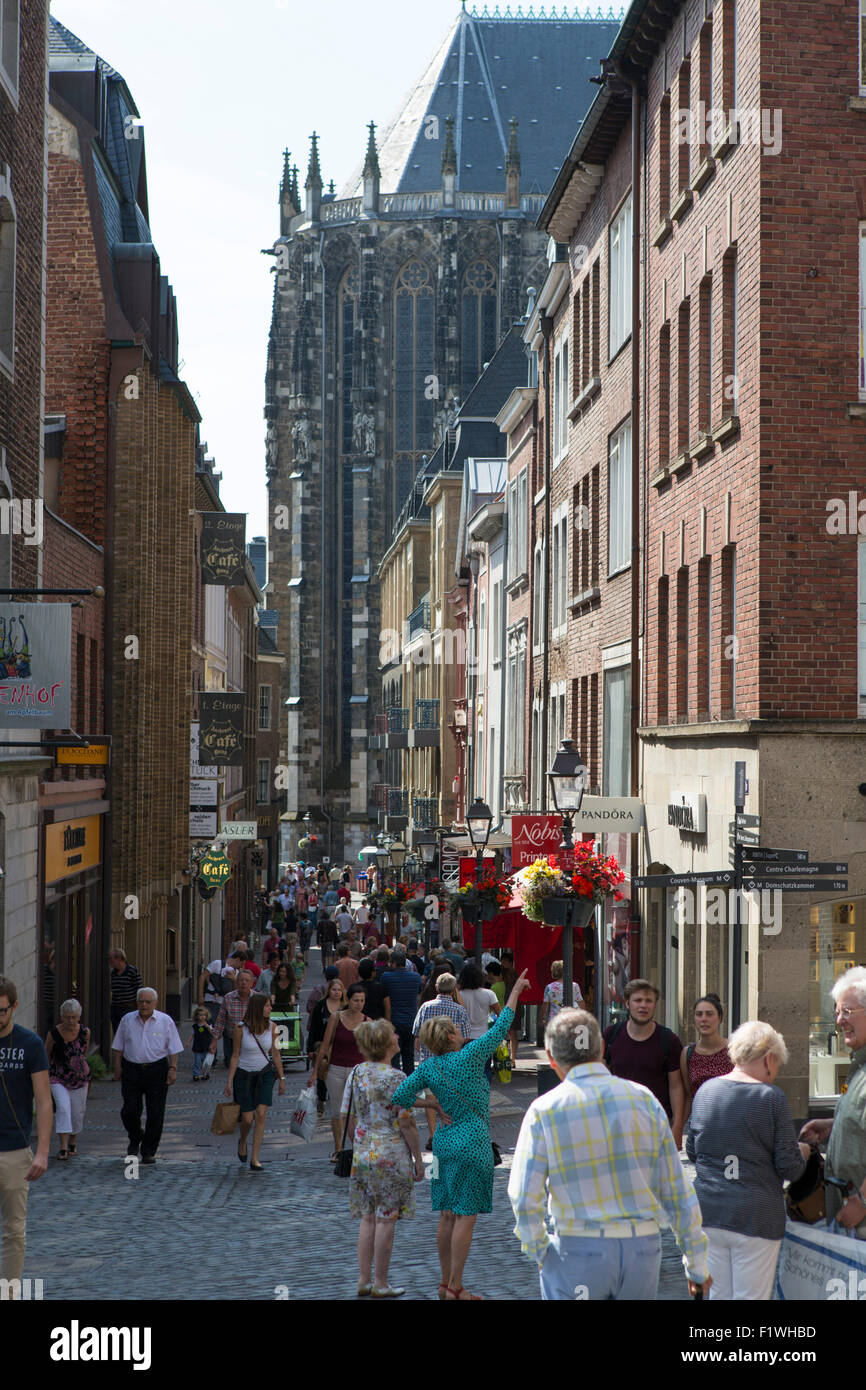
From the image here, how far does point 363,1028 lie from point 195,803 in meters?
24.5

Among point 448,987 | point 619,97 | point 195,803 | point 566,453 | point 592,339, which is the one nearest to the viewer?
point 448,987

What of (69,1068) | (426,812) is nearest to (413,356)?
(426,812)

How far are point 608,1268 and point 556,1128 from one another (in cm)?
49

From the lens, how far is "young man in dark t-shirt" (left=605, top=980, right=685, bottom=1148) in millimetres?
9703

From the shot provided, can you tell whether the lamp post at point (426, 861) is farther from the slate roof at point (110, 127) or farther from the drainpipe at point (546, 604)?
the slate roof at point (110, 127)

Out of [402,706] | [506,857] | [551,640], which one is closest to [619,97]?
[551,640]

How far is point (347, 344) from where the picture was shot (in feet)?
283

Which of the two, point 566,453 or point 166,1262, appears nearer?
point 166,1262

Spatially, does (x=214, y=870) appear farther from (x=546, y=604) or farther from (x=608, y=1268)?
(x=608, y=1268)

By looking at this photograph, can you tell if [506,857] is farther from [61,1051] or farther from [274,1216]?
[274,1216]

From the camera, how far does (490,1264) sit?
10.1 m
